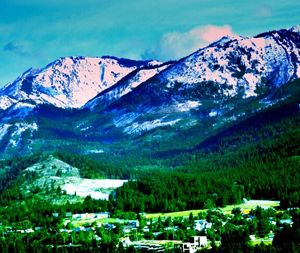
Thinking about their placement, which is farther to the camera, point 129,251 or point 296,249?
point 129,251

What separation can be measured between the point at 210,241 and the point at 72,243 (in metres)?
37.4

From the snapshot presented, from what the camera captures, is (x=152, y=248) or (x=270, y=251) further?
(x=152, y=248)

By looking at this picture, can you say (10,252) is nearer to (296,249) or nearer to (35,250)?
(35,250)

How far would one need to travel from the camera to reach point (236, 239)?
179 meters

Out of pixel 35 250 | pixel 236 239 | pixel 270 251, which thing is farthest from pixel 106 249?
pixel 270 251

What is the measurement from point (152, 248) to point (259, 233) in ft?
93.4

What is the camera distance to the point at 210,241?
609ft

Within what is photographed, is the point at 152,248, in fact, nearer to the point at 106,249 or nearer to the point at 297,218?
the point at 106,249

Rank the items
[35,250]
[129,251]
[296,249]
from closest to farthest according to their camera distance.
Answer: [296,249] < [129,251] < [35,250]


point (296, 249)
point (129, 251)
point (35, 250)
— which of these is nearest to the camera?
point (296, 249)

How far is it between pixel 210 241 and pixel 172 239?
13.3 meters

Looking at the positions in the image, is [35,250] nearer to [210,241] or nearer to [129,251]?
[129,251]

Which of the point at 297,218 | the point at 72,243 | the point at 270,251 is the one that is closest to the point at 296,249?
the point at 270,251

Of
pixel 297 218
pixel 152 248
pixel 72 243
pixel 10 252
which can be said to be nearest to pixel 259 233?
pixel 297 218
